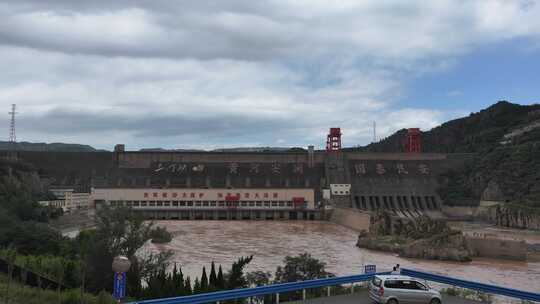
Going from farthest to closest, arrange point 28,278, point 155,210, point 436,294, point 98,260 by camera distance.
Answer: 1. point 155,210
2. point 98,260
3. point 28,278
4. point 436,294

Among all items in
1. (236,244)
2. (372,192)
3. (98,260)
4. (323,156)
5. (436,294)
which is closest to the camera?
(436,294)

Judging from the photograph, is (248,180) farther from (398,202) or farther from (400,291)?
(400,291)

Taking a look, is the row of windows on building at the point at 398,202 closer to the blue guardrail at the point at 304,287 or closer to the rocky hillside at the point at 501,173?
the rocky hillside at the point at 501,173

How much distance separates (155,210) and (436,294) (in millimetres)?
57698

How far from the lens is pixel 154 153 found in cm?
7781

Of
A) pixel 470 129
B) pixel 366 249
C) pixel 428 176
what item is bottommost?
pixel 366 249

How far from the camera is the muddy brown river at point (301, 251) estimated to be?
1220 inches

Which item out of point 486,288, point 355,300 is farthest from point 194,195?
point 355,300

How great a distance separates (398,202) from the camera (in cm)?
7250

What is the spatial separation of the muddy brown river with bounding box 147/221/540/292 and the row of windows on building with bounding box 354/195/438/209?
13968mm

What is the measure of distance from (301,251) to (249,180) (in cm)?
3442

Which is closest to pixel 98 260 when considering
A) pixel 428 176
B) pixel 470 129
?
pixel 428 176

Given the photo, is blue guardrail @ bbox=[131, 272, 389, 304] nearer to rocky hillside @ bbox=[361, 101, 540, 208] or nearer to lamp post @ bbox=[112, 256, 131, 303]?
lamp post @ bbox=[112, 256, 131, 303]

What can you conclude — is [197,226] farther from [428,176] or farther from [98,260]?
[98,260]
